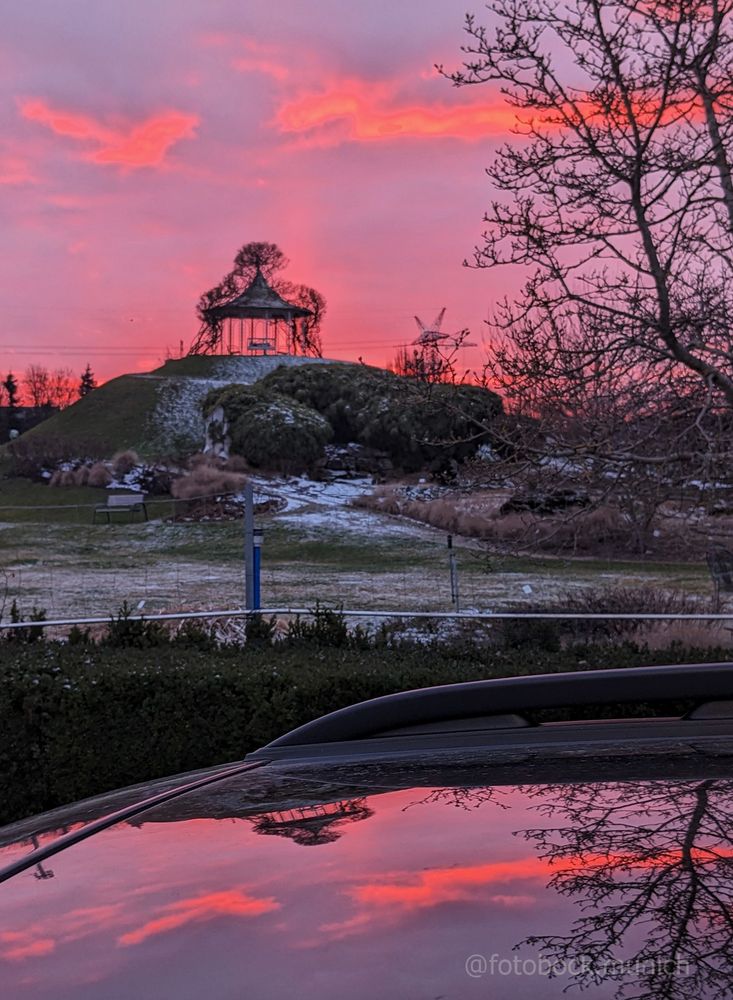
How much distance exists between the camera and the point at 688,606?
971 cm

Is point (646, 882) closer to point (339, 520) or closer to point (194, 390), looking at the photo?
point (339, 520)

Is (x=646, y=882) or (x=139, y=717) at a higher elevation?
(x=646, y=882)

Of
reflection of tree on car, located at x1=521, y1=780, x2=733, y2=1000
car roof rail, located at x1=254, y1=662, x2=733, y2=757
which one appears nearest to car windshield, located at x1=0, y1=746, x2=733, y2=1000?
reflection of tree on car, located at x1=521, y1=780, x2=733, y2=1000

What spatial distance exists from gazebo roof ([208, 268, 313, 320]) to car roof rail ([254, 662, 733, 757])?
76328 mm

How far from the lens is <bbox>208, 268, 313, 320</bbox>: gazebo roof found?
7688 cm

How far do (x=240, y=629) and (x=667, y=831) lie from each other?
681cm

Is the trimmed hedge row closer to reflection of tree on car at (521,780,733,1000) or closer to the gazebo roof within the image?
reflection of tree on car at (521,780,733,1000)

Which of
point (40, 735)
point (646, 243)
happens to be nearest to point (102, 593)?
point (40, 735)

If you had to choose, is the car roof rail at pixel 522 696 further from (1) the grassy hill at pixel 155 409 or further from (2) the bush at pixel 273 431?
(1) the grassy hill at pixel 155 409

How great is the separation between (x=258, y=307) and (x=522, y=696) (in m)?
76.9

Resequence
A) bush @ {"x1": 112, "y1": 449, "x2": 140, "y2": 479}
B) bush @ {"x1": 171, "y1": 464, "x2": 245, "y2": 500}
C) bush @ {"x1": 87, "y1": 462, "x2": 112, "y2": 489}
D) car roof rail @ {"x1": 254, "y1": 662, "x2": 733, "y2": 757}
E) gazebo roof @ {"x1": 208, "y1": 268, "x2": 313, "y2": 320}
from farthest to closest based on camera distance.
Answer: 1. gazebo roof @ {"x1": 208, "y1": 268, "x2": 313, "y2": 320}
2. bush @ {"x1": 112, "y1": 449, "x2": 140, "y2": 479}
3. bush @ {"x1": 87, "y1": 462, "x2": 112, "y2": 489}
4. bush @ {"x1": 171, "y1": 464, "x2": 245, "y2": 500}
5. car roof rail @ {"x1": 254, "y1": 662, "x2": 733, "y2": 757}

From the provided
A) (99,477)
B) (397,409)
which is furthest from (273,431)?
(397,409)

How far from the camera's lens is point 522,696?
7.01 ft

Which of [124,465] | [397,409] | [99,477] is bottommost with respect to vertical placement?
[397,409]
